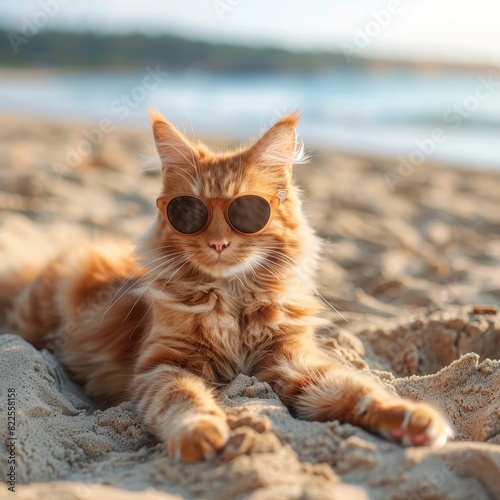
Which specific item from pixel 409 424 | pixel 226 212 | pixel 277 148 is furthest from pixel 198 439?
pixel 277 148

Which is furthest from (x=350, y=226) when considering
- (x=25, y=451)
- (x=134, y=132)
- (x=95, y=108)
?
(x=95, y=108)

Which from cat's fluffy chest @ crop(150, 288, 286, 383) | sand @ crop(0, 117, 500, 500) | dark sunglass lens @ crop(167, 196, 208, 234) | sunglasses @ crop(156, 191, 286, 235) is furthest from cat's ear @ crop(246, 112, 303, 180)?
sand @ crop(0, 117, 500, 500)

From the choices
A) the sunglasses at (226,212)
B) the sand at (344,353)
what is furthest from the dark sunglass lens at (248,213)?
the sand at (344,353)

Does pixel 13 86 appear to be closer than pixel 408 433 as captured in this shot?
No

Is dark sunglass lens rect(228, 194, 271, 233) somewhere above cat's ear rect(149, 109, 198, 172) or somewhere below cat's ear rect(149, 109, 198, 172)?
below

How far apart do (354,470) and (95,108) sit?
12.7 m

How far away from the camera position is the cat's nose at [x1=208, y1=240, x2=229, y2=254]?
2.39 m

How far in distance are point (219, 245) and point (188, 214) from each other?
0.20 metres

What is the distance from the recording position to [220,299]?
2543 mm

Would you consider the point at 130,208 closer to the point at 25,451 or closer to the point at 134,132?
the point at 25,451

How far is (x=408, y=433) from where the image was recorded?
1825 millimetres

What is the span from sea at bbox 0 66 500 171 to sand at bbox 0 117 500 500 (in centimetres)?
212

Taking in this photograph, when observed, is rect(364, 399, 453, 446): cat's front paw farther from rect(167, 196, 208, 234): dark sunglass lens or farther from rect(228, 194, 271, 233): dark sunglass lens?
rect(167, 196, 208, 234): dark sunglass lens

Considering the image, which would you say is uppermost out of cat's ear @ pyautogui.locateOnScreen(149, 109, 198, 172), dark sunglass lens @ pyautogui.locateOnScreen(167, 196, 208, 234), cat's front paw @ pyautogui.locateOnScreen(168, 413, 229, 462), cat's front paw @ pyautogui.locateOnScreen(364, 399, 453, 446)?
cat's ear @ pyautogui.locateOnScreen(149, 109, 198, 172)
